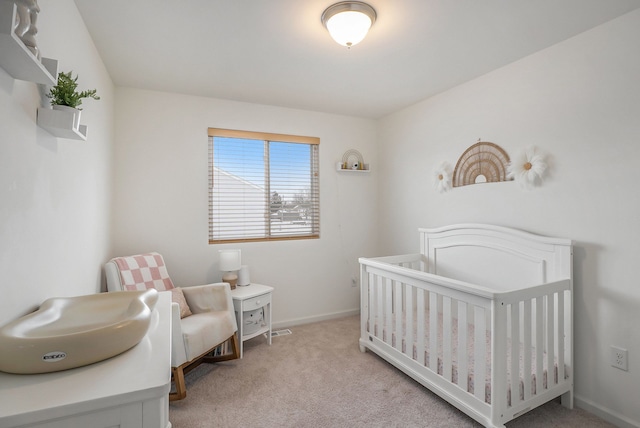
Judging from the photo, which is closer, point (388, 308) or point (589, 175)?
point (589, 175)

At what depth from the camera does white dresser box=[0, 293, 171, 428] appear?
0.70 m

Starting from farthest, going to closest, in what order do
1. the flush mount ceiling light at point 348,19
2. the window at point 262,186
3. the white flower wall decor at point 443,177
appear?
the window at point 262,186, the white flower wall decor at point 443,177, the flush mount ceiling light at point 348,19

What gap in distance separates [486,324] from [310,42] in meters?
2.22

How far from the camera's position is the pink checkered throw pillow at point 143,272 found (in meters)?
2.31

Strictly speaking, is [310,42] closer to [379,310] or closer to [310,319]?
[379,310]

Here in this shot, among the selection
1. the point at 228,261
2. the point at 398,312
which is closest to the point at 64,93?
the point at 228,261

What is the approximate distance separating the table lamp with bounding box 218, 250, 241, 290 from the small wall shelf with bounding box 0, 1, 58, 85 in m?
1.96

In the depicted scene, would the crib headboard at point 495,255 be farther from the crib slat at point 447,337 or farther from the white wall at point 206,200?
the white wall at point 206,200

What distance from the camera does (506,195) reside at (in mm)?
2396

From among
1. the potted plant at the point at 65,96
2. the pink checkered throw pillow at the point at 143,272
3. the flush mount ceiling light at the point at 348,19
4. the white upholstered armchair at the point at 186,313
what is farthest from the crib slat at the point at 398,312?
the potted plant at the point at 65,96

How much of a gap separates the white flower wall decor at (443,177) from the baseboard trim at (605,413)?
5.75ft

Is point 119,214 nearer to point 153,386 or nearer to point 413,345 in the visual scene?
point 153,386

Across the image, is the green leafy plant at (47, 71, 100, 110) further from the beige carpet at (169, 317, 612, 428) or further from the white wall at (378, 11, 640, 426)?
the white wall at (378, 11, 640, 426)

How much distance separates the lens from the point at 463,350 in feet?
5.97
